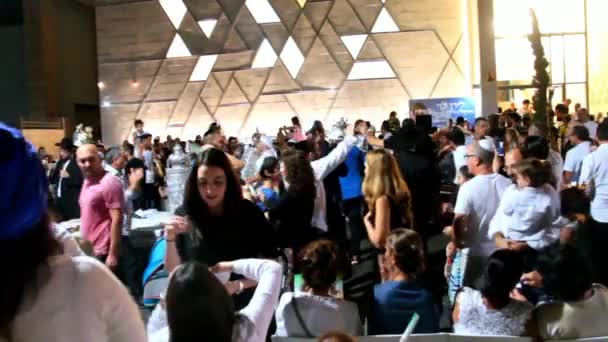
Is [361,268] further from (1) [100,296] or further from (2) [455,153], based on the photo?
(1) [100,296]

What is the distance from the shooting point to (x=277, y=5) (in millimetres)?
18547

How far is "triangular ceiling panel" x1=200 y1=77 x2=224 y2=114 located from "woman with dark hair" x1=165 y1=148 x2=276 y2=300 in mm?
16327

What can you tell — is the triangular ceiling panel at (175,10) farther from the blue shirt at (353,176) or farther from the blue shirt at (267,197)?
the blue shirt at (267,197)

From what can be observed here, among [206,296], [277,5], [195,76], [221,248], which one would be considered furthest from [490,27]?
[206,296]

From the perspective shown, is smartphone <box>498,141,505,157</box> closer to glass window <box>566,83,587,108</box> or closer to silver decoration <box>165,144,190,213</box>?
silver decoration <box>165,144,190,213</box>

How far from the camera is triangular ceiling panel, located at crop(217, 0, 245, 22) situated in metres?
19.0

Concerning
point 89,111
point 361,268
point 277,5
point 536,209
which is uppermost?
point 277,5

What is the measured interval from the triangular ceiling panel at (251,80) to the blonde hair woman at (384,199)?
549 inches

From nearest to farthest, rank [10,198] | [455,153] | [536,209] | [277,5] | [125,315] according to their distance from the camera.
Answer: [10,198]
[125,315]
[536,209]
[455,153]
[277,5]

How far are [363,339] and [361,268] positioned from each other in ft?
13.1

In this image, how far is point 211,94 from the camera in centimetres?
1920

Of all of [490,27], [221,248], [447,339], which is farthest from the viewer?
[490,27]

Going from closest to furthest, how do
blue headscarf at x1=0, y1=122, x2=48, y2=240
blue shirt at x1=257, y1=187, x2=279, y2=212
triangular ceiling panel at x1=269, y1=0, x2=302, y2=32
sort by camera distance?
blue headscarf at x1=0, y1=122, x2=48, y2=240
blue shirt at x1=257, y1=187, x2=279, y2=212
triangular ceiling panel at x1=269, y1=0, x2=302, y2=32

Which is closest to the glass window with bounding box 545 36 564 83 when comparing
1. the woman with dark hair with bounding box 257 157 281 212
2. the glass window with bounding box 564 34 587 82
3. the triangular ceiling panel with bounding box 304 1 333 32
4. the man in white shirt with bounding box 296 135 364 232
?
the glass window with bounding box 564 34 587 82
